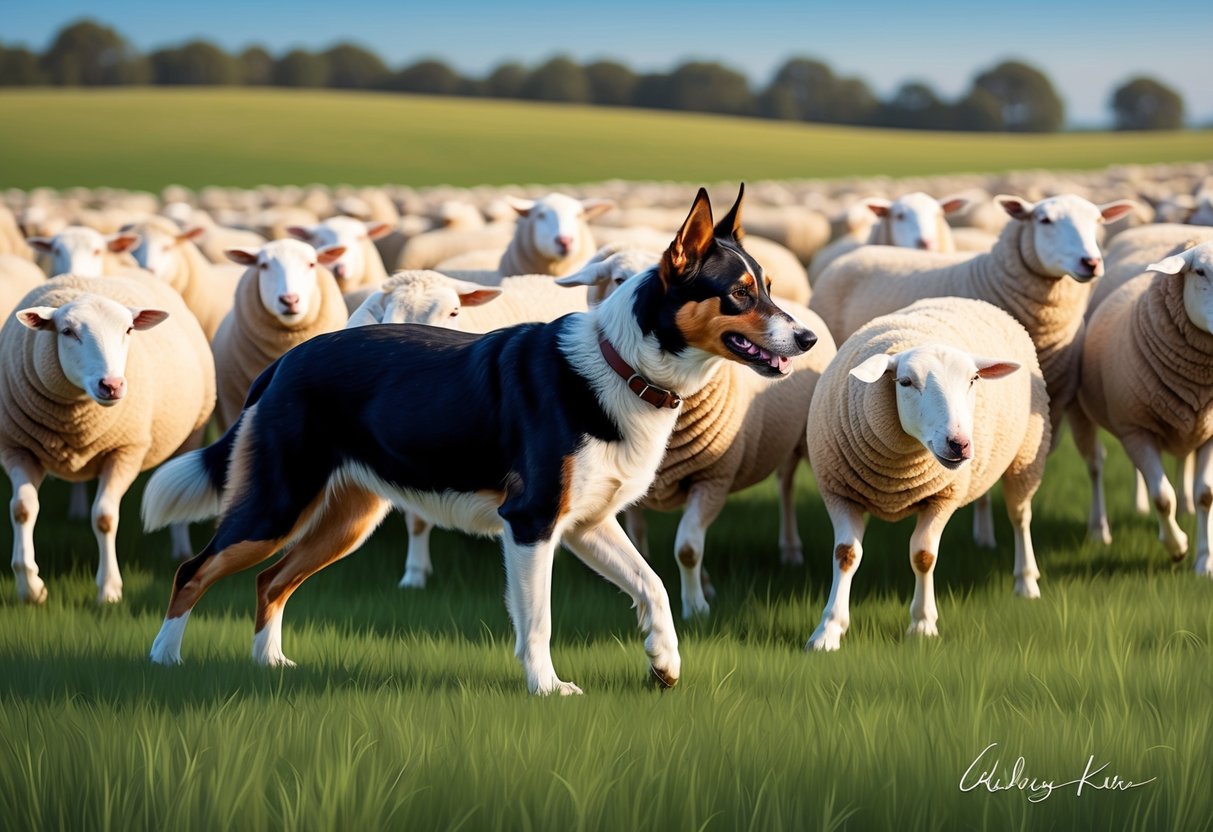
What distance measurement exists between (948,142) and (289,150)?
3323 cm

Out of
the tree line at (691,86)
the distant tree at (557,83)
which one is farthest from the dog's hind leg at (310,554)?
the distant tree at (557,83)

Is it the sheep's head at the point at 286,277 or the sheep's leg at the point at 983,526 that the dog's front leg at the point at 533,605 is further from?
the sheep's leg at the point at 983,526

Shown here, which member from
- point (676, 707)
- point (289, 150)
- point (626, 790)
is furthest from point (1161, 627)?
point (289, 150)

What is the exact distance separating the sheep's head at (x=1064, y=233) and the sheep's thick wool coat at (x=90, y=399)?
439 cm

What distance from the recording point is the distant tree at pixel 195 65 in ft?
265

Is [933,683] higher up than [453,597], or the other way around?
[933,683]

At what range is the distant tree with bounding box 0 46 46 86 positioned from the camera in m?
74.1

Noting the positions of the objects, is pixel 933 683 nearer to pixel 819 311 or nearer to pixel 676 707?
pixel 676 707

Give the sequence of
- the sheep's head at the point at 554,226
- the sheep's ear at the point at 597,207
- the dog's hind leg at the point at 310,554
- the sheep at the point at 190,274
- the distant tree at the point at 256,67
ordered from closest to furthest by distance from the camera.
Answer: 1. the dog's hind leg at the point at 310,554
2. the sheep's head at the point at 554,226
3. the sheep at the point at 190,274
4. the sheep's ear at the point at 597,207
5. the distant tree at the point at 256,67

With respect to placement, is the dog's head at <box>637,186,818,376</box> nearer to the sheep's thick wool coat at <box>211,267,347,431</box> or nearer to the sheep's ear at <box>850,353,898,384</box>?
the sheep's ear at <box>850,353,898,384</box>

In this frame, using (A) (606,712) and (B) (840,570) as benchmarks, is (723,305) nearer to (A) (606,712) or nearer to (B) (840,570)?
(A) (606,712)

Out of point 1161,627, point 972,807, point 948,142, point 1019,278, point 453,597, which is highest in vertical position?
point 1019,278

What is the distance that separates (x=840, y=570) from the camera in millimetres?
5703

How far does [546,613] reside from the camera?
446 centimetres
